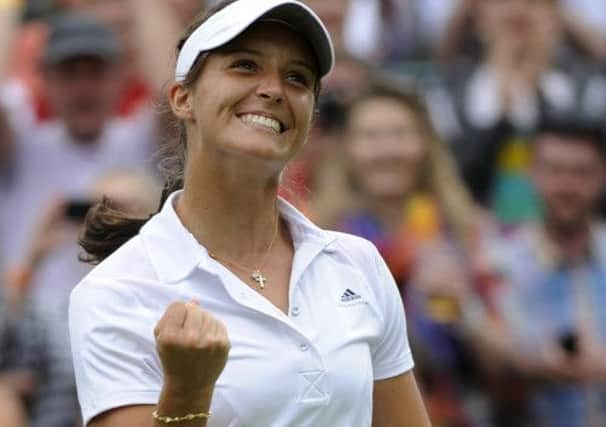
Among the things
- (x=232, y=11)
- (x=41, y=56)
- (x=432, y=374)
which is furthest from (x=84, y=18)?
(x=232, y=11)

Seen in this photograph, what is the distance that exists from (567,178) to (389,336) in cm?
388

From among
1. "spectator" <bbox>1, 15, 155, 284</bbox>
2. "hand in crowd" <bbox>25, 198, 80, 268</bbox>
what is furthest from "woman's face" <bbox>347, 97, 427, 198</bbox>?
"hand in crowd" <bbox>25, 198, 80, 268</bbox>

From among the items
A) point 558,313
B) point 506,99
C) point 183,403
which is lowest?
point 558,313

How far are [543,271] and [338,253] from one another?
12.0 feet

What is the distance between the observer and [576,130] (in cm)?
673

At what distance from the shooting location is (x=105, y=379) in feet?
8.61

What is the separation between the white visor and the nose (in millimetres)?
98

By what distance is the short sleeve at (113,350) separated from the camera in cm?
261

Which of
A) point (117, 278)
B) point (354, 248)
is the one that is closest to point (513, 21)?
point (354, 248)

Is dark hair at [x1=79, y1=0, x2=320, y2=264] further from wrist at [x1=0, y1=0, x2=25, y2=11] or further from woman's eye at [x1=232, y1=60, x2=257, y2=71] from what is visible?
wrist at [x1=0, y1=0, x2=25, y2=11]

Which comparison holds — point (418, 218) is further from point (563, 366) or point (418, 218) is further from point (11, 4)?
point (11, 4)

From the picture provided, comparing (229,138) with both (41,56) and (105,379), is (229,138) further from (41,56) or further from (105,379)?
(41,56)

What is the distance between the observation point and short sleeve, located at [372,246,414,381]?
2.92 m

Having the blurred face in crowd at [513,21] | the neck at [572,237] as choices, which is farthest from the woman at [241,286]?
the blurred face in crowd at [513,21]
